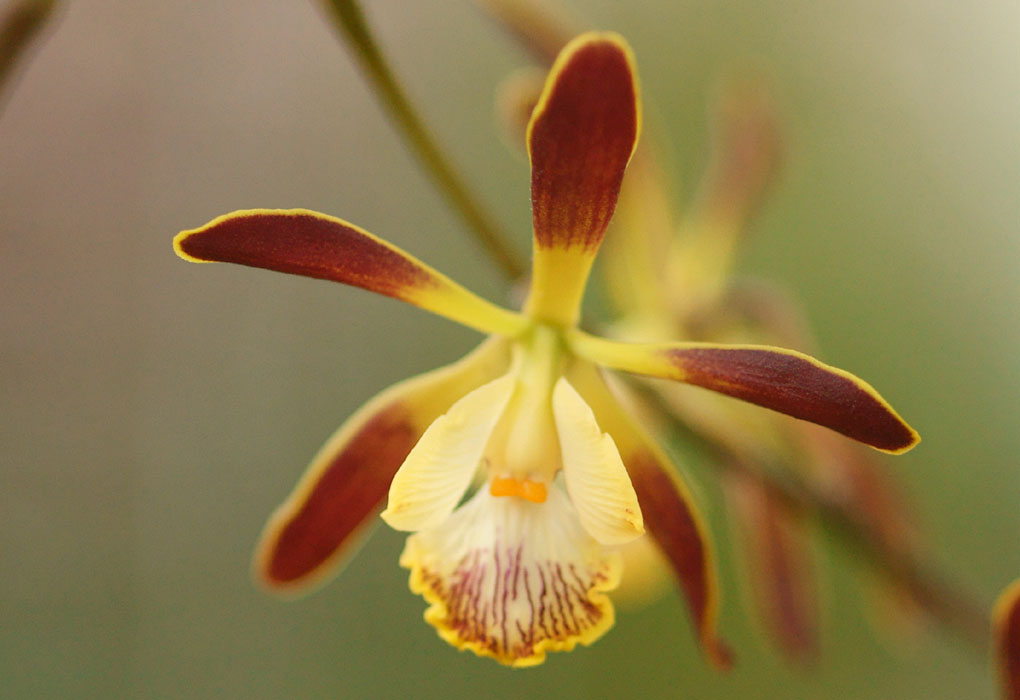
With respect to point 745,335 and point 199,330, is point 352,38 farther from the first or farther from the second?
point 199,330

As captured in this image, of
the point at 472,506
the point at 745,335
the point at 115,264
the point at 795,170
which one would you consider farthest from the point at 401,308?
the point at 472,506

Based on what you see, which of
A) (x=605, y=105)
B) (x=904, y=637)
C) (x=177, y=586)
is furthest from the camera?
(x=177, y=586)

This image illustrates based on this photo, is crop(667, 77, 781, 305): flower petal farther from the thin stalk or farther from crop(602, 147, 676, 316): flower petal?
the thin stalk

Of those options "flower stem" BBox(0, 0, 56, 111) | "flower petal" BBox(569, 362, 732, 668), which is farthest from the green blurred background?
"flower stem" BBox(0, 0, 56, 111)

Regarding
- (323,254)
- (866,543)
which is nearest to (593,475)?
(323,254)

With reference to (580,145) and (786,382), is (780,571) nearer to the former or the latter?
(786,382)

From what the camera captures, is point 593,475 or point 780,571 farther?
point 780,571
